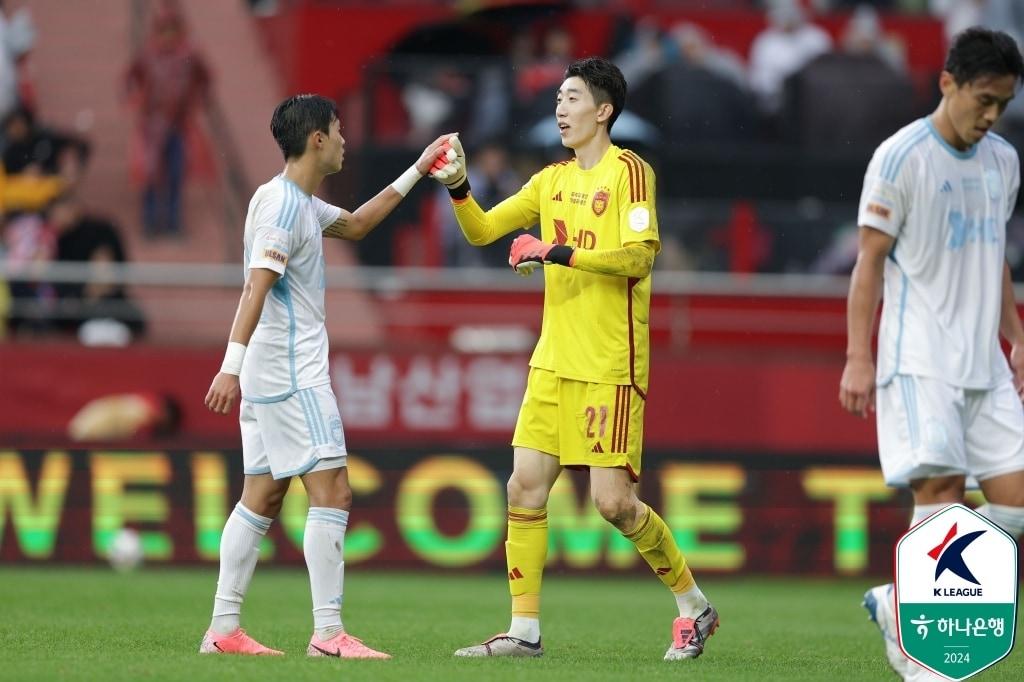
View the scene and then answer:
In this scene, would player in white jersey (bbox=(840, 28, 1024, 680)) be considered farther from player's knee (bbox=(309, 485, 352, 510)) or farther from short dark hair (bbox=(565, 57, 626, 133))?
player's knee (bbox=(309, 485, 352, 510))

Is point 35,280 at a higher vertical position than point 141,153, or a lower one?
lower

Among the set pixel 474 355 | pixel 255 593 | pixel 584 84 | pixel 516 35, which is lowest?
pixel 255 593

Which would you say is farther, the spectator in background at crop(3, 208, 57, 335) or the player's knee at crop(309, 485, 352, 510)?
the spectator in background at crop(3, 208, 57, 335)

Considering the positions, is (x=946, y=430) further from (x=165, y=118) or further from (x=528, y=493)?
(x=165, y=118)

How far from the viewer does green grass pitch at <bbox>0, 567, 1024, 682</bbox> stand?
7254 millimetres

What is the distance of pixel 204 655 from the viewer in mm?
7637

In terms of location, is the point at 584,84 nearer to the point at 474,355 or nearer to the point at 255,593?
the point at 255,593

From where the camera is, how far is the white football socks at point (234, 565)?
7805 millimetres

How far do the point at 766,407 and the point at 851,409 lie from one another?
8.63 metres

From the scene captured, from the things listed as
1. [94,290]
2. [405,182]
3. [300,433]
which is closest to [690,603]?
[300,433]

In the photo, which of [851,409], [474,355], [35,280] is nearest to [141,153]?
[35,280]

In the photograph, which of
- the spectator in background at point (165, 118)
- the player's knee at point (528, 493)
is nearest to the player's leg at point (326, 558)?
the player's knee at point (528, 493)

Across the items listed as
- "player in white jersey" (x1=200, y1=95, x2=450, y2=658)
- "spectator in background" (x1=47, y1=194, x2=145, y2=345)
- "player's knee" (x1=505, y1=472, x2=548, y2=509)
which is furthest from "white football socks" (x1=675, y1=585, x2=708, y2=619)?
"spectator in background" (x1=47, y1=194, x2=145, y2=345)

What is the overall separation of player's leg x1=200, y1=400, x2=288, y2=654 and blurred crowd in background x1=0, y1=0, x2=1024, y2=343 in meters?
7.91
